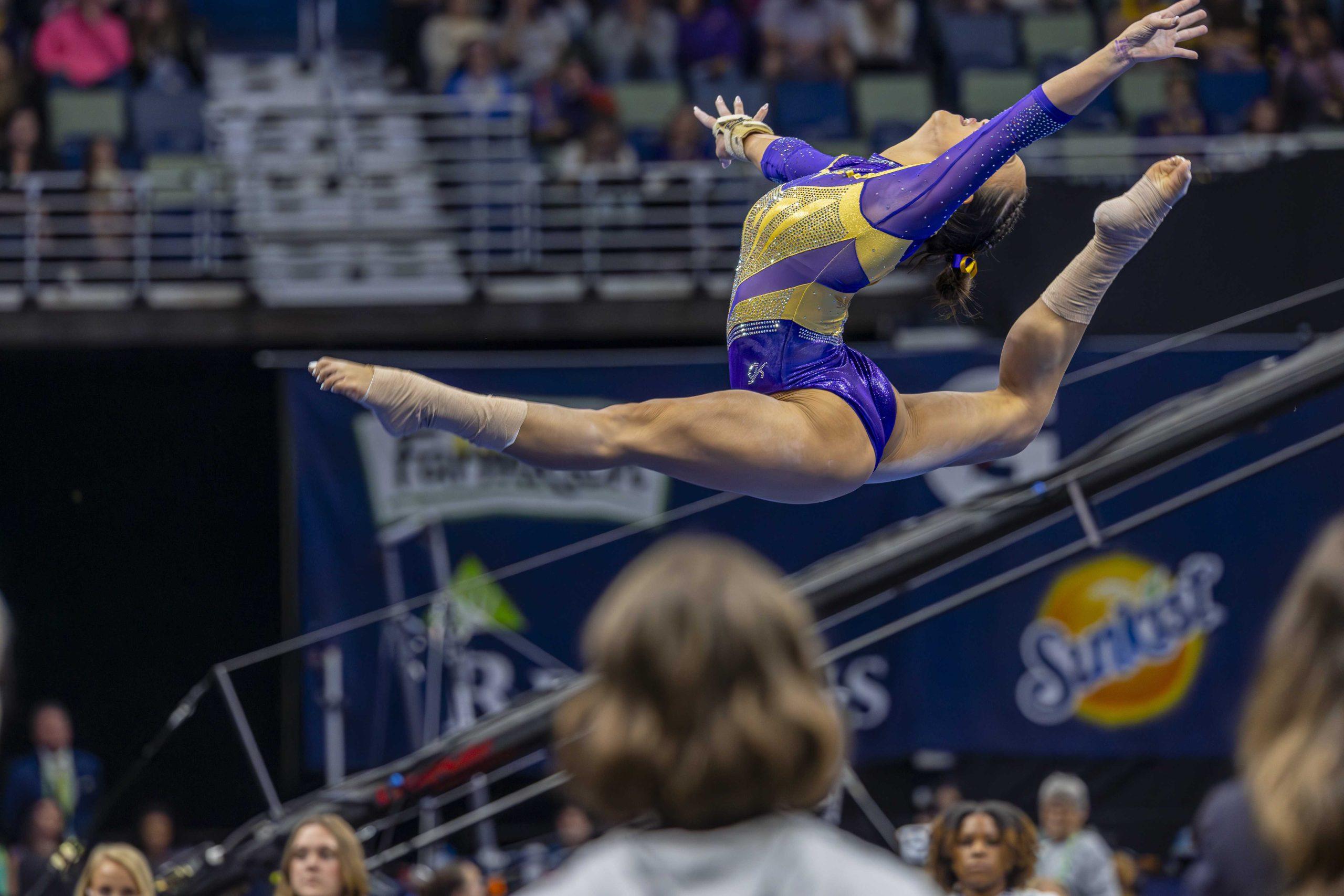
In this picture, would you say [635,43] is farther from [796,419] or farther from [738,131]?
[796,419]

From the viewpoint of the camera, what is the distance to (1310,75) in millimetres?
7938

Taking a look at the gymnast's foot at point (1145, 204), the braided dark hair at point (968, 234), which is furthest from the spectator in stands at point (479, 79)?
the gymnast's foot at point (1145, 204)

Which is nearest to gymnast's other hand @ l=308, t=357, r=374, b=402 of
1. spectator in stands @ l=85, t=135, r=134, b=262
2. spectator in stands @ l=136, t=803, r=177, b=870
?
spectator in stands @ l=136, t=803, r=177, b=870

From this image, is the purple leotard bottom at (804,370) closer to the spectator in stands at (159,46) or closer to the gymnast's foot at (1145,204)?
the gymnast's foot at (1145,204)

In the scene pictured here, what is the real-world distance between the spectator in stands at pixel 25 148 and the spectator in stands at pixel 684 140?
10.6 feet

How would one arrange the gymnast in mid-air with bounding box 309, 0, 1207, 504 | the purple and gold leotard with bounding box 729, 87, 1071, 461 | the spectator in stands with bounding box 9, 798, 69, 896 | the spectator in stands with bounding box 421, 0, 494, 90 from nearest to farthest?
1. the gymnast in mid-air with bounding box 309, 0, 1207, 504
2. the purple and gold leotard with bounding box 729, 87, 1071, 461
3. the spectator in stands with bounding box 9, 798, 69, 896
4. the spectator in stands with bounding box 421, 0, 494, 90

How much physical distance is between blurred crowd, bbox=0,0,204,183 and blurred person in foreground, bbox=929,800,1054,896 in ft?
20.3

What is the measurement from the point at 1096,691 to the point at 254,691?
422 centimetres

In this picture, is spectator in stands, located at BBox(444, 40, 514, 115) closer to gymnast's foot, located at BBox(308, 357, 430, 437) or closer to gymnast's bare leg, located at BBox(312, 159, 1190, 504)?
gymnast's bare leg, located at BBox(312, 159, 1190, 504)

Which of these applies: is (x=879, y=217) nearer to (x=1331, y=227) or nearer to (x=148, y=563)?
(x=1331, y=227)

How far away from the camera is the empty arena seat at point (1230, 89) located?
8.47m

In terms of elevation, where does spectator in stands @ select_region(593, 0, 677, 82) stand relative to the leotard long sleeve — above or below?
above

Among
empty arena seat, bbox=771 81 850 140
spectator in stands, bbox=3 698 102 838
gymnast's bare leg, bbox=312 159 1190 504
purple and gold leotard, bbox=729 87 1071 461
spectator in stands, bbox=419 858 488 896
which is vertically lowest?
spectator in stands, bbox=3 698 102 838

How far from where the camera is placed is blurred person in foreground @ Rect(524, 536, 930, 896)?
1200 mm
